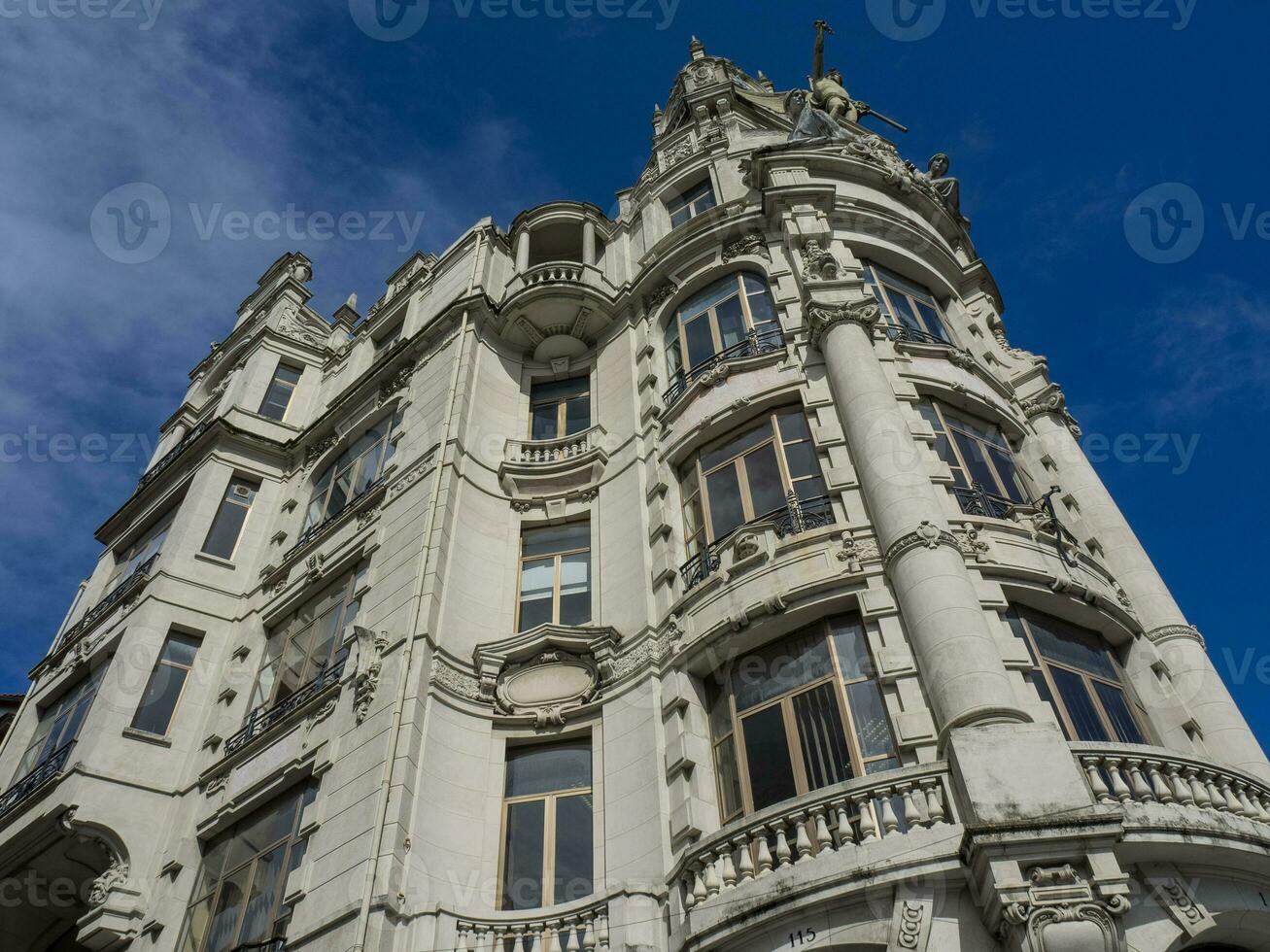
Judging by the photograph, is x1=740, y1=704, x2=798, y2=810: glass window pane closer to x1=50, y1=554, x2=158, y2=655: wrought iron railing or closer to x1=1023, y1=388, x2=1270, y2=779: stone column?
→ x1=1023, y1=388, x2=1270, y2=779: stone column

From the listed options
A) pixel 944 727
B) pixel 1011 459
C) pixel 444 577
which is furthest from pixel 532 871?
pixel 1011 459

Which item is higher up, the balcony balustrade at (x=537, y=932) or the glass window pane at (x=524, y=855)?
the glass window pane at (x=524, y=855)

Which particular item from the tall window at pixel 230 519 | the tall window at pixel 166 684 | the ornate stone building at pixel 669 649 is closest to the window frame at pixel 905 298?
the ornate stone building at pixel 669 649

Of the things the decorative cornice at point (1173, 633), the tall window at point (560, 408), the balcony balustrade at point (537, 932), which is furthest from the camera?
the tall window at point (560, 408)

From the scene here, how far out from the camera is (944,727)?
41.6 feet

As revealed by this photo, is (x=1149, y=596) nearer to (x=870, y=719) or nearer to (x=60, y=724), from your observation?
(x=870, y=719)

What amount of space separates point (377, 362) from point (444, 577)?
32.9ft

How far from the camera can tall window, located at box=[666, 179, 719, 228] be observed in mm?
26703

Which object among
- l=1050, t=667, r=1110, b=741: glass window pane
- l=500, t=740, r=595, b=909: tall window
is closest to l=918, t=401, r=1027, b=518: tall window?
l=1050, t=667, r=1110, b=741: glass window pane

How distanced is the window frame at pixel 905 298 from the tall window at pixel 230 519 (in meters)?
16.5

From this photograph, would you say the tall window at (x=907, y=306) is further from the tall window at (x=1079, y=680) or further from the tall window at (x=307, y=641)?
the tall window at (x=307, y=641)

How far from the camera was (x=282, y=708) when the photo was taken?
19812 millimetres

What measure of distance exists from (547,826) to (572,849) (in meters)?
0.57

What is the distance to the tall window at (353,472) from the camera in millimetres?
24516
